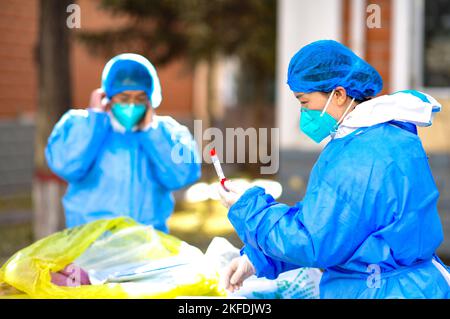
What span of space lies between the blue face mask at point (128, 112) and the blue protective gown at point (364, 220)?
5.05 feet

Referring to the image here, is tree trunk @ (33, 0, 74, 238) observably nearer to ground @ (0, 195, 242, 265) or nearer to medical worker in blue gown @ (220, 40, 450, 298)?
ground @ (0, 195, 242, 265)

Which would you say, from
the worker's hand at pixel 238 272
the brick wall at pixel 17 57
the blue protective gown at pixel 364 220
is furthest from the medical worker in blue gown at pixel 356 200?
the brick wall at pixel 17 57

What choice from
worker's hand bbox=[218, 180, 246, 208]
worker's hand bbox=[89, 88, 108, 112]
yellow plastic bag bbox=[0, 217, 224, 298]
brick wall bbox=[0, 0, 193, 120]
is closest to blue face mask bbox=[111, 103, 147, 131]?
worker's hand bbox=[89, 88, 108, 112]

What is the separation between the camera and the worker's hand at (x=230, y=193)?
224 centimetres

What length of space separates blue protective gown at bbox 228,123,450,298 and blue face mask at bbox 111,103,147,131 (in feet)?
5.05

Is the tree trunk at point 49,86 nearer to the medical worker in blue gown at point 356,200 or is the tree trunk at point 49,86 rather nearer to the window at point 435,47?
the window at point 435,47

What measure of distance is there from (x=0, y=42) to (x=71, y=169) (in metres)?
10.1

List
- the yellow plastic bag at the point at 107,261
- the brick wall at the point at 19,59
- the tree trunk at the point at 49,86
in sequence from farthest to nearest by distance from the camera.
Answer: the brick wall at the point at 19,59, the tree trunk at the point at 49,86, the yellow plastic bag at the point at 107,261

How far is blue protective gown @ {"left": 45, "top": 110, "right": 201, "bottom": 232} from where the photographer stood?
11.9 ft

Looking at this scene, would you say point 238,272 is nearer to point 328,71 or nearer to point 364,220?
point 364,220

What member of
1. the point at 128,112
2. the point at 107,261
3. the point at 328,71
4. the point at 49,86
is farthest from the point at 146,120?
the point at 49,86

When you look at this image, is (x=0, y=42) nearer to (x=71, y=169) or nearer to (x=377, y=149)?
(x=71, y=169)
